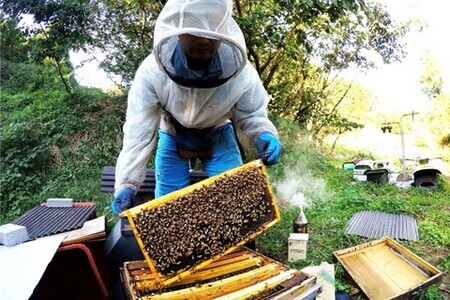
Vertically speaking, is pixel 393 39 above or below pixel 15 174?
above

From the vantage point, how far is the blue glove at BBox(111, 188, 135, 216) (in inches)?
72.1

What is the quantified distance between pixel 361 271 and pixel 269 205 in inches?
35.8

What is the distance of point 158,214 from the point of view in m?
1.55

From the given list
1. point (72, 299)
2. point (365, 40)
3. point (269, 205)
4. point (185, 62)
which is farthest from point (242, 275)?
point (365, 40)

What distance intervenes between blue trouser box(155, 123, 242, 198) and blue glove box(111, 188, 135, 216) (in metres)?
0.54

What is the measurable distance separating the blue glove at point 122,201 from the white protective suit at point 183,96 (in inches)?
2.0

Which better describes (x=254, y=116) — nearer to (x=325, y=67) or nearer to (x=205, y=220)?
(x=205, y=220)

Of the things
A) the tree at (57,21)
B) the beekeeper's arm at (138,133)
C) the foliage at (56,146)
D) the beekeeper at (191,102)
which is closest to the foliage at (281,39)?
the tree at (57,21)

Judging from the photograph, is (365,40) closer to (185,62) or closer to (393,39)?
(393,39)

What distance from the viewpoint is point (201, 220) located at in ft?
5.37

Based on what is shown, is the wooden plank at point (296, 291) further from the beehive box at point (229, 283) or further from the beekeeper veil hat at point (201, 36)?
the beekeeper veil hat at point (201, 36)

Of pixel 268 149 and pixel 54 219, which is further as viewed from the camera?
pixel 54 219

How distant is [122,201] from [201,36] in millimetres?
898

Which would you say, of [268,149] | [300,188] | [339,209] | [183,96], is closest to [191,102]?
[183,96]
